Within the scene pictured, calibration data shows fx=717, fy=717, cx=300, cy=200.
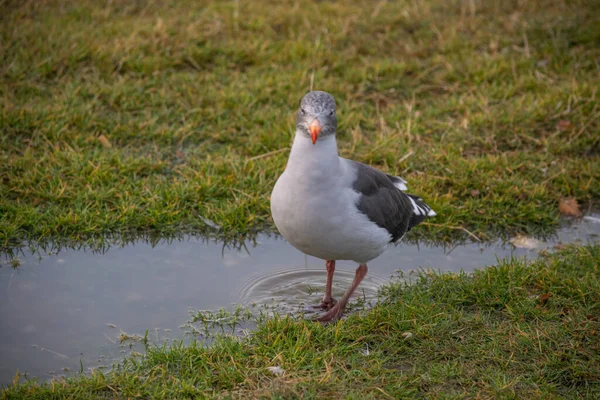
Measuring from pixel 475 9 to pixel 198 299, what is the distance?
666cm

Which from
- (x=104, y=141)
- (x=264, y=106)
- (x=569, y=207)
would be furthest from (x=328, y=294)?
(x=264, y=106)

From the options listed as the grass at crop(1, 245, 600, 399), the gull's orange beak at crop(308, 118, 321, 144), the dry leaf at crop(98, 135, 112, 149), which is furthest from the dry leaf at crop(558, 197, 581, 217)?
the dry leaf at crop(98, 135, 112, 149)

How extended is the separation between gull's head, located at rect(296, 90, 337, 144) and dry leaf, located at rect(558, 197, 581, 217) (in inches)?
109

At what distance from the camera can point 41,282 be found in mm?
4879

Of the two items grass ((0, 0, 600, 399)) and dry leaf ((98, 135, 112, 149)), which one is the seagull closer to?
grass ((0, 0, 600, 399))

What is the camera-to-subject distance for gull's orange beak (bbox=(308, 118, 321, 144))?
416cm

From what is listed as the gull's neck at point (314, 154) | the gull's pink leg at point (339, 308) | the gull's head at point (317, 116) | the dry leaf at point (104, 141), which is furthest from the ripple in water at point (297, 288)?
the dry leaf at point (104, 141)

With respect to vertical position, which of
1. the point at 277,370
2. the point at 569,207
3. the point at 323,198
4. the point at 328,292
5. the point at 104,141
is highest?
the point at 323,198

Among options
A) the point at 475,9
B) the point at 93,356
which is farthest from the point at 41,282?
the point at 475,9

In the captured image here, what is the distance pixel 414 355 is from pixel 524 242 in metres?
1.97

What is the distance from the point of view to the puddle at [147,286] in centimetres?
424

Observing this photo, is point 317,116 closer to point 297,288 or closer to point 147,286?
point 297,288

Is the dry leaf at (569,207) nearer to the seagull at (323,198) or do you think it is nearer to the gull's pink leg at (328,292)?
the seagull at (323,198)

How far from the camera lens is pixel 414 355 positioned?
425 cm
